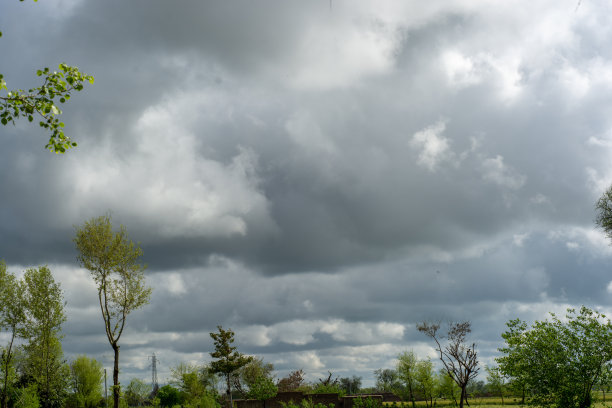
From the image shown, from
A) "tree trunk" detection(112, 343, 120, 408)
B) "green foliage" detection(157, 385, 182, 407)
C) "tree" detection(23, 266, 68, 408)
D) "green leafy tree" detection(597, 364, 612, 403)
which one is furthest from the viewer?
"green foliage" detection(157, 385, 182, 407)

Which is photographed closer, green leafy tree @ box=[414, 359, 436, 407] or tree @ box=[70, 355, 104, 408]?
tree @ box=[70, 355, 104, 408]

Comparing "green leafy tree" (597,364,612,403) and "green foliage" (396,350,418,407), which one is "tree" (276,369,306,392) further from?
"green leafy tree" (597,364,612,403)

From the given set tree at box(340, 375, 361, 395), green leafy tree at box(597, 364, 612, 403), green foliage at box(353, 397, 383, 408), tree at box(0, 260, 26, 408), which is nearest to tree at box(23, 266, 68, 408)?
tree at box(0, 260, 26, 408)

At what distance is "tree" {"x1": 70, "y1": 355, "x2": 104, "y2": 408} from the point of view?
67.0 meters

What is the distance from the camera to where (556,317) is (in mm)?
30453

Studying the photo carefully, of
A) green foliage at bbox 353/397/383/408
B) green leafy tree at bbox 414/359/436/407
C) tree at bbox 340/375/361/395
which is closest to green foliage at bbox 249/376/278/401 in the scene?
green foliage at bbox 353/397/383/408

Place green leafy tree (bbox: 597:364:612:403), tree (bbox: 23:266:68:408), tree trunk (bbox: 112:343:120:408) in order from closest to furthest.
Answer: green leafy tree (bbox: 597:364:612:403), tree trunk (bbox: 112:343:120:408), tree (bbox: 23:266:68:408)

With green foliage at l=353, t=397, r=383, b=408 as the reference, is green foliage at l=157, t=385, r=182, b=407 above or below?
below

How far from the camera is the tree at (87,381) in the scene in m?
67.0

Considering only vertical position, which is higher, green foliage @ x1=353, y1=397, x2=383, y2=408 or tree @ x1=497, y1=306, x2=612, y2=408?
tree @ x1=497, y1=306, x2=612, y2=408

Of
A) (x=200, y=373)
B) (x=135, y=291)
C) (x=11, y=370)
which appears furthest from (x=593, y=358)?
(x=200, y=373)

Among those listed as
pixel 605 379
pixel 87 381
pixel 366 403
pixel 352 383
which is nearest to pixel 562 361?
pixel 605 379

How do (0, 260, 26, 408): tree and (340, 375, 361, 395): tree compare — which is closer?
(0, 260, 26, 408): tree

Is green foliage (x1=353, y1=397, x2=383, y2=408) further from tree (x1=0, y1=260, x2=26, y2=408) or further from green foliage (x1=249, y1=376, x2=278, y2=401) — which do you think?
tree (x1=0, y1=260, x2=26, y2=408)
